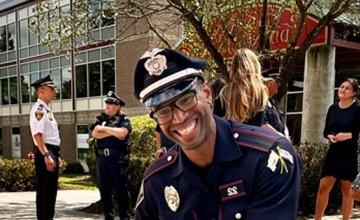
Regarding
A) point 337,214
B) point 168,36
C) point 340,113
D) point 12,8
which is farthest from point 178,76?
point 12,8

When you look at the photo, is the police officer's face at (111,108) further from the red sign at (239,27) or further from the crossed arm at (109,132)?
the red sign at (239,27)

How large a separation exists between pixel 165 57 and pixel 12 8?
29172 mm

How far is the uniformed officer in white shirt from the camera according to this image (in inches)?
226

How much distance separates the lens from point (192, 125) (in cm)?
167

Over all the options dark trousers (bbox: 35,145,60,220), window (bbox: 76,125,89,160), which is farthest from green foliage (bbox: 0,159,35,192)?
window (bbox: 76,125,89,160)

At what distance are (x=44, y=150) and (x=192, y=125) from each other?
4381 mm

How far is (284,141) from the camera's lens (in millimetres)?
1740

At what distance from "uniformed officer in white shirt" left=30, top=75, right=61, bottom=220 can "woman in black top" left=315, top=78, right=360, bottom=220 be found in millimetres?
3322

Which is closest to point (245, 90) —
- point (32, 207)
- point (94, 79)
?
point (32, 207)

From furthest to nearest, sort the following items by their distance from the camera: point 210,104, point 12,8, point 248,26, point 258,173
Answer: point 12,8 → point 248,26 → point 210,104 → point 258,173

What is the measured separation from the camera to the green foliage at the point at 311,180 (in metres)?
7.27

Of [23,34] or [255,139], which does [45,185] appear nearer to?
[255,139]

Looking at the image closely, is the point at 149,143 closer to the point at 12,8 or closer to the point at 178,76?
the point at 178,76

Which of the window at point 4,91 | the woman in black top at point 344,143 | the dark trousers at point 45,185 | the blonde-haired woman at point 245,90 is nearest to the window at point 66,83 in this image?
the window at point 4,91
